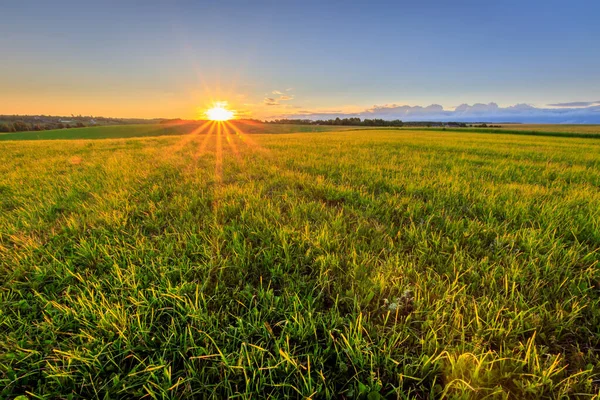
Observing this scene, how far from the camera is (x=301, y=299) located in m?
1.78

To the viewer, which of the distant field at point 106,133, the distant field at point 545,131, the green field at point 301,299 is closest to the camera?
the green field at point 301,299

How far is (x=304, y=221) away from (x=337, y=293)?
1.22 m

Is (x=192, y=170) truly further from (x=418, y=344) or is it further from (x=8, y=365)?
(x=418, y=344)

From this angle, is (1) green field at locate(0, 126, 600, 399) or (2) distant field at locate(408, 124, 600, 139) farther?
(2) distant field at locate(408, 124, 600, 139)

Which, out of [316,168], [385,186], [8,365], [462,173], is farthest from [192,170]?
[462,173]

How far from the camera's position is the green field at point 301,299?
127 centimetres

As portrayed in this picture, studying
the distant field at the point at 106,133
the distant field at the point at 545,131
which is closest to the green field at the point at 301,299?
the distant field at the point at 545,131

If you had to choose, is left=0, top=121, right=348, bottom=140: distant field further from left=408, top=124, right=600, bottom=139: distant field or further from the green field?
the green field

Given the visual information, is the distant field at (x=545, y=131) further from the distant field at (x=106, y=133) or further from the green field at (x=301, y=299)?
the green field at (x=301, y=299)

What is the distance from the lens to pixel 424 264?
217cm

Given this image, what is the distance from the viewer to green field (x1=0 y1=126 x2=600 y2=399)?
1269 mm

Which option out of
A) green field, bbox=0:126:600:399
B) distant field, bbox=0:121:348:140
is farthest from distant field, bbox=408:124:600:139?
green field, bbox=0:126:600:399

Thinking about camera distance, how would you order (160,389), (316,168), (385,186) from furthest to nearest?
(316,168)
(385,186)
(160,389)

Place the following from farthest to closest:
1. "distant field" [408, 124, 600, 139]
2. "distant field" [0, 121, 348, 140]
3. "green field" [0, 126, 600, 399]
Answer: "distant field" [0, 121, 348, 140] → "distant field" [408, 124, 600, 139] → "green field" [0, 126, 600, 399]
